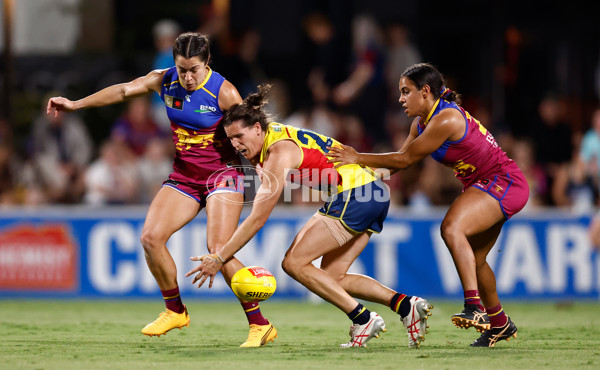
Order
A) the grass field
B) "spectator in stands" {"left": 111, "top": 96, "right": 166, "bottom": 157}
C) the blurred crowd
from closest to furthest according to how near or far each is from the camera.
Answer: the grass field
the blurred crowd
"spectator in stands" {"left": 111, "top": 96, "right": 166, "bottom": 157}

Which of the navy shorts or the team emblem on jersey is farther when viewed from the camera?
the team emblem on jersey

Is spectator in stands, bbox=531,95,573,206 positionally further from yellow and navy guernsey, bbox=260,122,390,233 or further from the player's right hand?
the player's right hand

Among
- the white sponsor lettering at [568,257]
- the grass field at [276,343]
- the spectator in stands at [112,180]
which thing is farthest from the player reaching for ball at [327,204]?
the spectator in stands at [112,180]

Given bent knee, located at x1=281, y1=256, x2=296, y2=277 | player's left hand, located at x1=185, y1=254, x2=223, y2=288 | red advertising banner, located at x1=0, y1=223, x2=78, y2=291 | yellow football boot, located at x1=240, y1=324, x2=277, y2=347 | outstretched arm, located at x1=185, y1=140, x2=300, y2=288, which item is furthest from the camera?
red advertising banner, located at x1=0, y1=223, x2=78, y2=291

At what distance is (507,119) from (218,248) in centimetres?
949

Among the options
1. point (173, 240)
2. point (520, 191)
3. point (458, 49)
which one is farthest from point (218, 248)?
point (458, 49)

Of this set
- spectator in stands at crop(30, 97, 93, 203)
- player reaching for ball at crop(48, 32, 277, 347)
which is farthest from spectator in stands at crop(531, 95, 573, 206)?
player reaching for ball at crop(48, 32, 277, 347)

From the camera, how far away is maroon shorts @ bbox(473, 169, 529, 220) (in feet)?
23.8

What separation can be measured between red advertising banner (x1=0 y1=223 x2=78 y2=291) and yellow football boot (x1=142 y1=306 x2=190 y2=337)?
4562 mm

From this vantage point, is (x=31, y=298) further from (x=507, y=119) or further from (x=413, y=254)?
(x=507, y=119)

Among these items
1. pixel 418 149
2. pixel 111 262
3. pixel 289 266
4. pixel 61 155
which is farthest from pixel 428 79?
pixel 61 155

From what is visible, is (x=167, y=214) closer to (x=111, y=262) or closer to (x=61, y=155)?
(x=111, y=262)

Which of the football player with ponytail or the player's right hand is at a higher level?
the player's right hand

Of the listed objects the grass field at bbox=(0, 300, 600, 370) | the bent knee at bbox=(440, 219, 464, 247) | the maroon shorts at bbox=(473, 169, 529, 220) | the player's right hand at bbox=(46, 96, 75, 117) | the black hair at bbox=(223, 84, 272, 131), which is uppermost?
the player's right hand at bbox=(46, 96, 75, 117)
